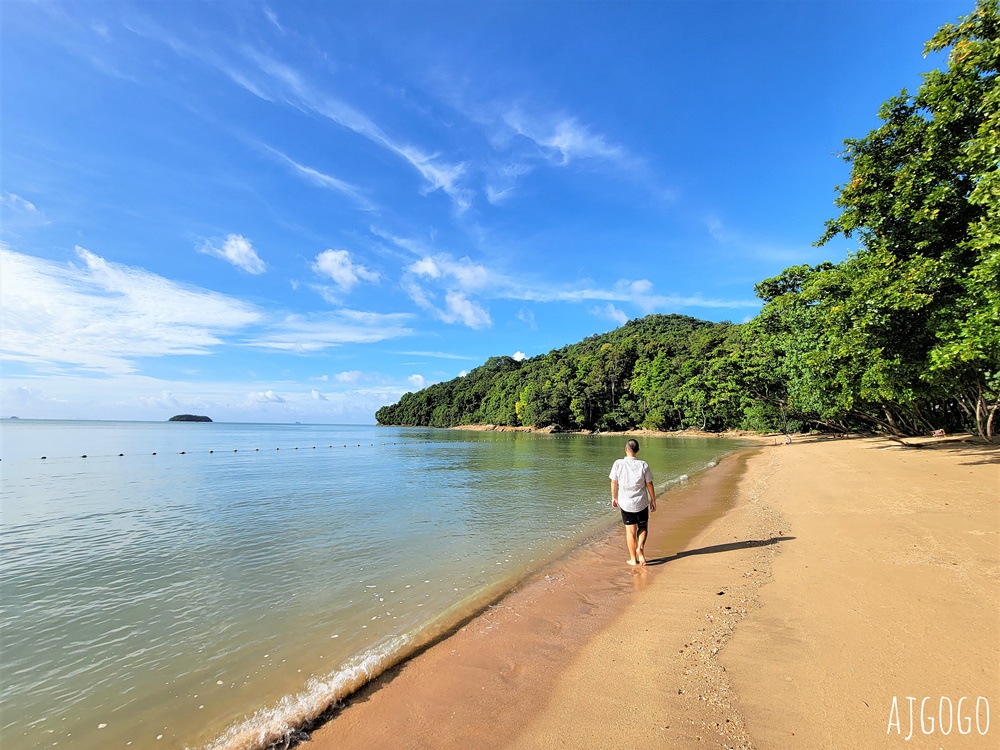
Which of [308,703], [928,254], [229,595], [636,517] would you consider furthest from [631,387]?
[308,703]

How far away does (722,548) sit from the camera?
8188mm

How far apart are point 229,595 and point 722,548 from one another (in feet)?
29.4

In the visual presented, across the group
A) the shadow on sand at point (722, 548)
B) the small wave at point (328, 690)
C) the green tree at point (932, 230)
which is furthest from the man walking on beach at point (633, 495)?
the green tree at point (932, 230)

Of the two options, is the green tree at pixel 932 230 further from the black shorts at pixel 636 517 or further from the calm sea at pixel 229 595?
the calm sea at pixel 229 595

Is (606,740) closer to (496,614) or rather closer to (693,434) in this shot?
(496,614)

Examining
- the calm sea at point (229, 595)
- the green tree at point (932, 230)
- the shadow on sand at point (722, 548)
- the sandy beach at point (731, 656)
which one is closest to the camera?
the sandy beach at point (731, 656)

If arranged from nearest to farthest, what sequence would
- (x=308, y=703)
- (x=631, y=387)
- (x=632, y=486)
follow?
1. (x=308, y=703)
2. (x=632, y=486)
3. (x=631, y=387)

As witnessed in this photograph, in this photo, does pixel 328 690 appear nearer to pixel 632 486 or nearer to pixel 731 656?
pixel 731 656

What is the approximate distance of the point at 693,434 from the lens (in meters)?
72.8

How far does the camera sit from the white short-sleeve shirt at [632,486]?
724 centimetres

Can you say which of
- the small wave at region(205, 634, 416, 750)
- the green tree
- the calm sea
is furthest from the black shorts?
the green tree

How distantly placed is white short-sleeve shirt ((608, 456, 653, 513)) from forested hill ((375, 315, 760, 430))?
4446 cm

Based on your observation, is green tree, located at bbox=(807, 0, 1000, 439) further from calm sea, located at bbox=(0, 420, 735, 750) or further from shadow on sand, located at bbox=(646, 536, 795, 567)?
calm sea, located at bbox=(0, 420, 735, 750)

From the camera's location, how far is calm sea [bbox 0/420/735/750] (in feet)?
13.8
